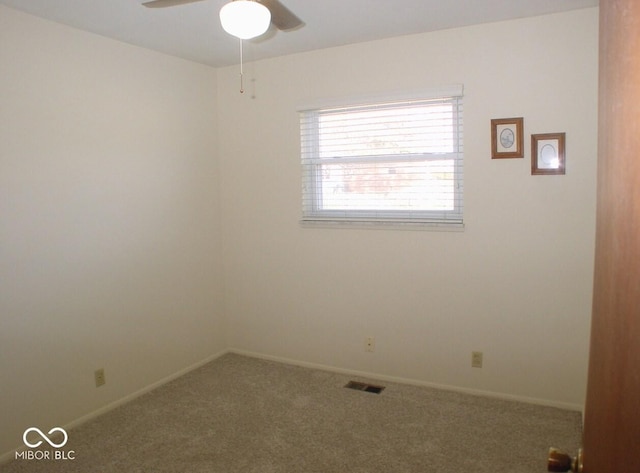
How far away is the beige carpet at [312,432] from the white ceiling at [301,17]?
2393 mm

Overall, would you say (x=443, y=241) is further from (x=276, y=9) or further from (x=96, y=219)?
(x=96, y=219)

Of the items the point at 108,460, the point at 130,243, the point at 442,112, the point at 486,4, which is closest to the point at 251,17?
the point at 486,4

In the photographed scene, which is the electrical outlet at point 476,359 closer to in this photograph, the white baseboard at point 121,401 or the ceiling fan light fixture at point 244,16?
the white baseboard at point 121,401

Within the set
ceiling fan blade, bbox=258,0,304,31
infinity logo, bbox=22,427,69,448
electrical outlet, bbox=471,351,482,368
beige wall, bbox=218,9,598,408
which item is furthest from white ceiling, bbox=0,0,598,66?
infinity logo, bbox=22,427,69,448

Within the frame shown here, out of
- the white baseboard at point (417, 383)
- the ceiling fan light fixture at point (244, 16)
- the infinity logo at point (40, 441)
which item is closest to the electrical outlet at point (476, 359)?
the white baseboard at point (417, 383)

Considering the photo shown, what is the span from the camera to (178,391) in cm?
336

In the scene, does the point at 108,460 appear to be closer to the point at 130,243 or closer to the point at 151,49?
the point at 130,243

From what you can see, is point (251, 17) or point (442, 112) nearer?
point (251, 17)

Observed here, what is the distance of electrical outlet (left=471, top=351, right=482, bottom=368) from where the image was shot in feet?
10.5

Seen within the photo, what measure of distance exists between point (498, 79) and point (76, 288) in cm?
290

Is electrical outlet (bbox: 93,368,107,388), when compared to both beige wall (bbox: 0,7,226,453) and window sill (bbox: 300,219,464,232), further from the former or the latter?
window sill (bbox: 300,219,464,232)

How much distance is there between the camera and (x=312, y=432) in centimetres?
276

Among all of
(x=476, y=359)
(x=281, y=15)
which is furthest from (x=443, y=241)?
(x=281, y=15)

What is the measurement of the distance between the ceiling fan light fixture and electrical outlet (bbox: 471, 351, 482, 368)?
96.5 inches
